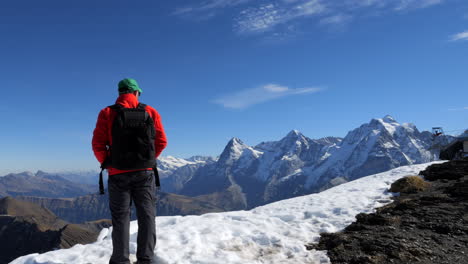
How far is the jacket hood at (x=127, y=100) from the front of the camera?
737cm

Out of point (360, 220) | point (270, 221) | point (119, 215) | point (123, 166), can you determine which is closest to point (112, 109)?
point (123, 166)

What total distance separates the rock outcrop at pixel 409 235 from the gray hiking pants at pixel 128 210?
472 centimetres

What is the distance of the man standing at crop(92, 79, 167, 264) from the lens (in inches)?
279

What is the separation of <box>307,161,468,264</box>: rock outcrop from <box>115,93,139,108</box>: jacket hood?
6.39 m

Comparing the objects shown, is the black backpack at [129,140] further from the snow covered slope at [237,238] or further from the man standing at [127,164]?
the snow covered slope at [237,238]

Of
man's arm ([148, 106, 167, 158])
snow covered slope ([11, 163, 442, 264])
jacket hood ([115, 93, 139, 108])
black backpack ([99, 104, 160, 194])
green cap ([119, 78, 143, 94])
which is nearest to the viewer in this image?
black backpack ([99, 104, 160, 194])

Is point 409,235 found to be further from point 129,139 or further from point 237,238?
point 129,139

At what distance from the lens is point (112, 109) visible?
7207 mm

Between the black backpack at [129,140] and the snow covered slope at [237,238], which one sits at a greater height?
the black backpack at [129,140]

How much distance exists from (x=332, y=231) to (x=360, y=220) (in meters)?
1.59

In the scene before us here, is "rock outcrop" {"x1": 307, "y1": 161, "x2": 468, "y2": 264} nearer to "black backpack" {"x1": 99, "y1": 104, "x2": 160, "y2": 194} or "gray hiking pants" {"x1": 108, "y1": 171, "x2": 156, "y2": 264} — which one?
"gray hiking pants" {"x1": 108, "y1": 171, "x2": 156, "y2": 264}

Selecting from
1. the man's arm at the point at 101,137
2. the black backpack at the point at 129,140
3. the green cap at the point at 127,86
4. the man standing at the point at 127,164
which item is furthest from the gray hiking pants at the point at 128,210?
the green cap at the point at 127,86

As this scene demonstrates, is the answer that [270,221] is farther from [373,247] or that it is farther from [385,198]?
[385,198]

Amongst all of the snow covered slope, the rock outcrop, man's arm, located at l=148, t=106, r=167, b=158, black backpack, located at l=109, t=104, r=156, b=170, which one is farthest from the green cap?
the rock outcrop
